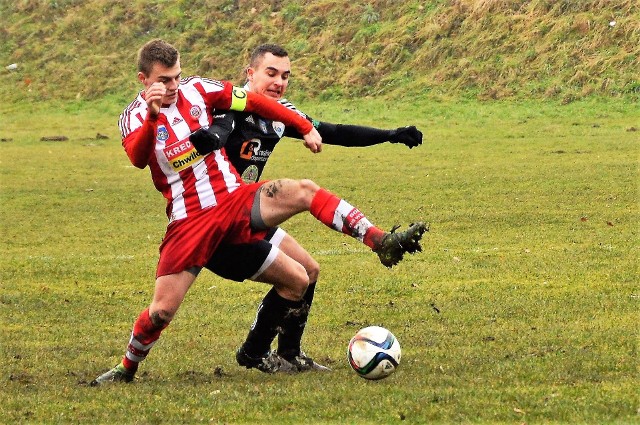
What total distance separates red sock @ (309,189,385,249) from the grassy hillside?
69.2 feet

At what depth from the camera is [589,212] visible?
14609 mm

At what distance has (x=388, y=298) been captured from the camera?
32.2ft

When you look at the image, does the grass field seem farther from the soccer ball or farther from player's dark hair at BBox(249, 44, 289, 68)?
player's dark hair at BBox(249, 44, 289, 68)

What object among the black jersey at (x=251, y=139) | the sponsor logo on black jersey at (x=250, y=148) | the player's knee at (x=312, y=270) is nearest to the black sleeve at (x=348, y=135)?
the black jersey at (x=251, y=139)

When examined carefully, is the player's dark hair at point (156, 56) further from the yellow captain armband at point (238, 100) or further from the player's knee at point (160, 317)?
the player's knee at point (160, 317)

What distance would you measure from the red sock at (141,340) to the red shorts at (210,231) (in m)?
0.36

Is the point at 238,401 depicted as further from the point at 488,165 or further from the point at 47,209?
the point at 488,165

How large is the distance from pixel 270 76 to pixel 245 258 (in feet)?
4.63

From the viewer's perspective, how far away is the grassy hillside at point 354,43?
2791cm

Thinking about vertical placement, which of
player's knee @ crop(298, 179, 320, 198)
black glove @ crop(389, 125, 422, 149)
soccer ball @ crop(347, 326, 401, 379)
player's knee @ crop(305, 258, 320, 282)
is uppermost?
black glove @ crop(389, 125, 422, 149)

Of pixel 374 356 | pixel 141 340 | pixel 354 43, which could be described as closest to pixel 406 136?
pixel 374 356

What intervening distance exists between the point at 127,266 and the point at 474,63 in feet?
61.1

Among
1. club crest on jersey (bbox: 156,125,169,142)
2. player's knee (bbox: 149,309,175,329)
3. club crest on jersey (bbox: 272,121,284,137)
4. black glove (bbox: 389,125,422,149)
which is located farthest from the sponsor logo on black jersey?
player's knee (bbox: 149,309,175,329)

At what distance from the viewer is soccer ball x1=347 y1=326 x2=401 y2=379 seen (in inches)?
259
